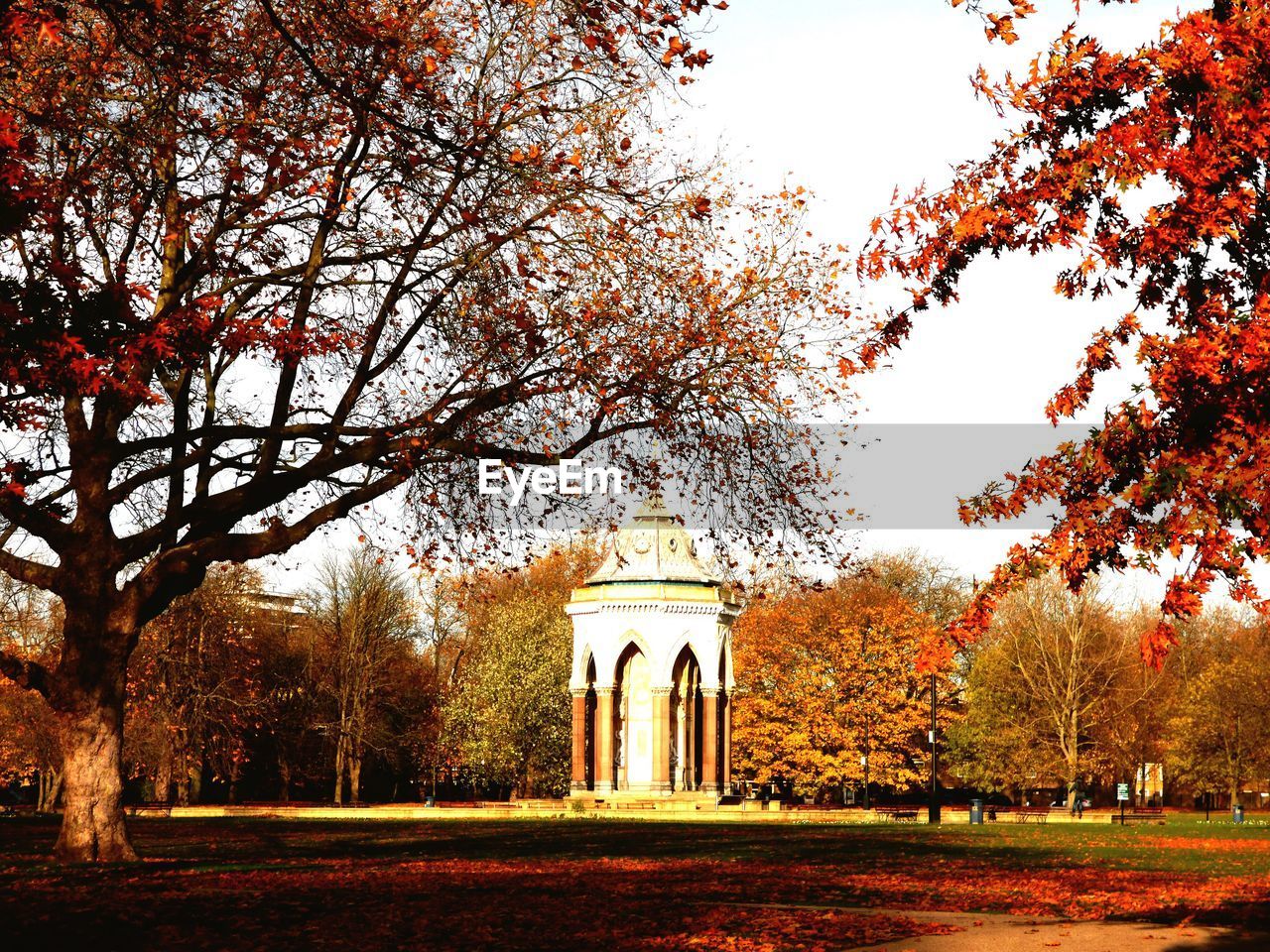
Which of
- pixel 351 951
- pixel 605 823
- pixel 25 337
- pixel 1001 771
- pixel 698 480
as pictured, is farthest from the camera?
pixel 1001 771

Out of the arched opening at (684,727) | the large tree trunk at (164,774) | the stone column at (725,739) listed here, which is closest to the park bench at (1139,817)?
the stone column at (725,739)

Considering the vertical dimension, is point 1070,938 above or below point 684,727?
below

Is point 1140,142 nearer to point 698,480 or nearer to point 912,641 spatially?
point 698,480

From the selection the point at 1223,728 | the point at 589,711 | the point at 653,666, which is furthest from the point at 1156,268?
the point at 1223,728

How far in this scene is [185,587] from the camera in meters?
20.4

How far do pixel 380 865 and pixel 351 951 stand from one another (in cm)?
937

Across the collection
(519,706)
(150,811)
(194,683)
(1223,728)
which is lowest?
(150,811)

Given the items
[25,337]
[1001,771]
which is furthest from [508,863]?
[1001,771]

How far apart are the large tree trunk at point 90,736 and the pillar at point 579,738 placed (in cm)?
3063

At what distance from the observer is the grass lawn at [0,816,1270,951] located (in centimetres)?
1238

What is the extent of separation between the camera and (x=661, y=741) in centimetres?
4894

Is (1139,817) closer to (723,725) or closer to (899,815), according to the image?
(899,815)

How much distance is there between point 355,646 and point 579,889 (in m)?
48.5

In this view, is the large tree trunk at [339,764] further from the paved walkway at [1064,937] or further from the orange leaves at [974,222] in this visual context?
the orange leaves at [974,222]
